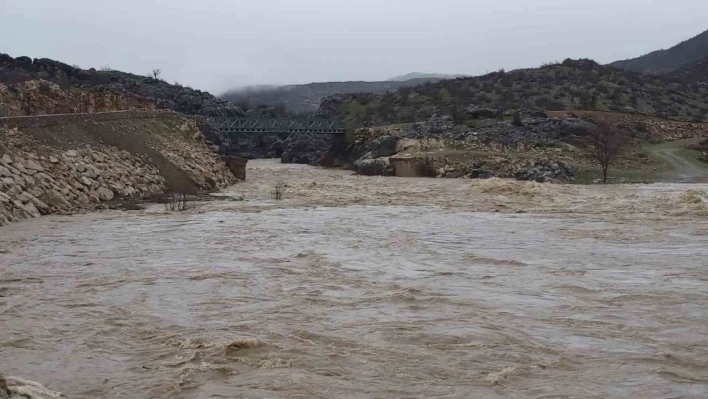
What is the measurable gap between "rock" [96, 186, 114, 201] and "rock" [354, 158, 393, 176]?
23.9 m

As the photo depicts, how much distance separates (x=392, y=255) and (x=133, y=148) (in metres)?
17.7

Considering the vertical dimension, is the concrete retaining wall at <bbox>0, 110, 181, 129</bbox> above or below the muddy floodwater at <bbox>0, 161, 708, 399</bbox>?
above

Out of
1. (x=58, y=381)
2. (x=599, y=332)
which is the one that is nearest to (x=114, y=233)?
(x=58, y=381)

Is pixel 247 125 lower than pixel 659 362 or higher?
higher

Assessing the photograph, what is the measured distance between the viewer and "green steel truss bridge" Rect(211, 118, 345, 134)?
6756 centimetres

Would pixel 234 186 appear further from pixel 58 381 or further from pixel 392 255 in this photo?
pixel 58 381

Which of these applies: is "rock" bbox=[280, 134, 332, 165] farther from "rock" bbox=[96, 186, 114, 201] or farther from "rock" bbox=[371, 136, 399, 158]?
"rock" bbox=[96, 186, 114, 201]

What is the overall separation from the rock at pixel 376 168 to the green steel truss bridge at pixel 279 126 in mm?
20083

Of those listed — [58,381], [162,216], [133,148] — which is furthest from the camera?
[133,148]

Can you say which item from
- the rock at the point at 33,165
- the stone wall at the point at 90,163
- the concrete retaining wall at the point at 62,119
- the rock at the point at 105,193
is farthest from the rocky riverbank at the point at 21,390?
the concrete retaining wall at the point at 62,119

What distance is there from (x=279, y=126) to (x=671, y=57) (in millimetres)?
97682

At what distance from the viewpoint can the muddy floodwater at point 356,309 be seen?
250 inches

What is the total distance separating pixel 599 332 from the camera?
25.7 ft

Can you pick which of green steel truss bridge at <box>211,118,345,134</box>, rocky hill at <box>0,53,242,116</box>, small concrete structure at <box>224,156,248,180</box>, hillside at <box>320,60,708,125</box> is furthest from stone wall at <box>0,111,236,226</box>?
rocky hill at <box>0,53,242,116</box>
